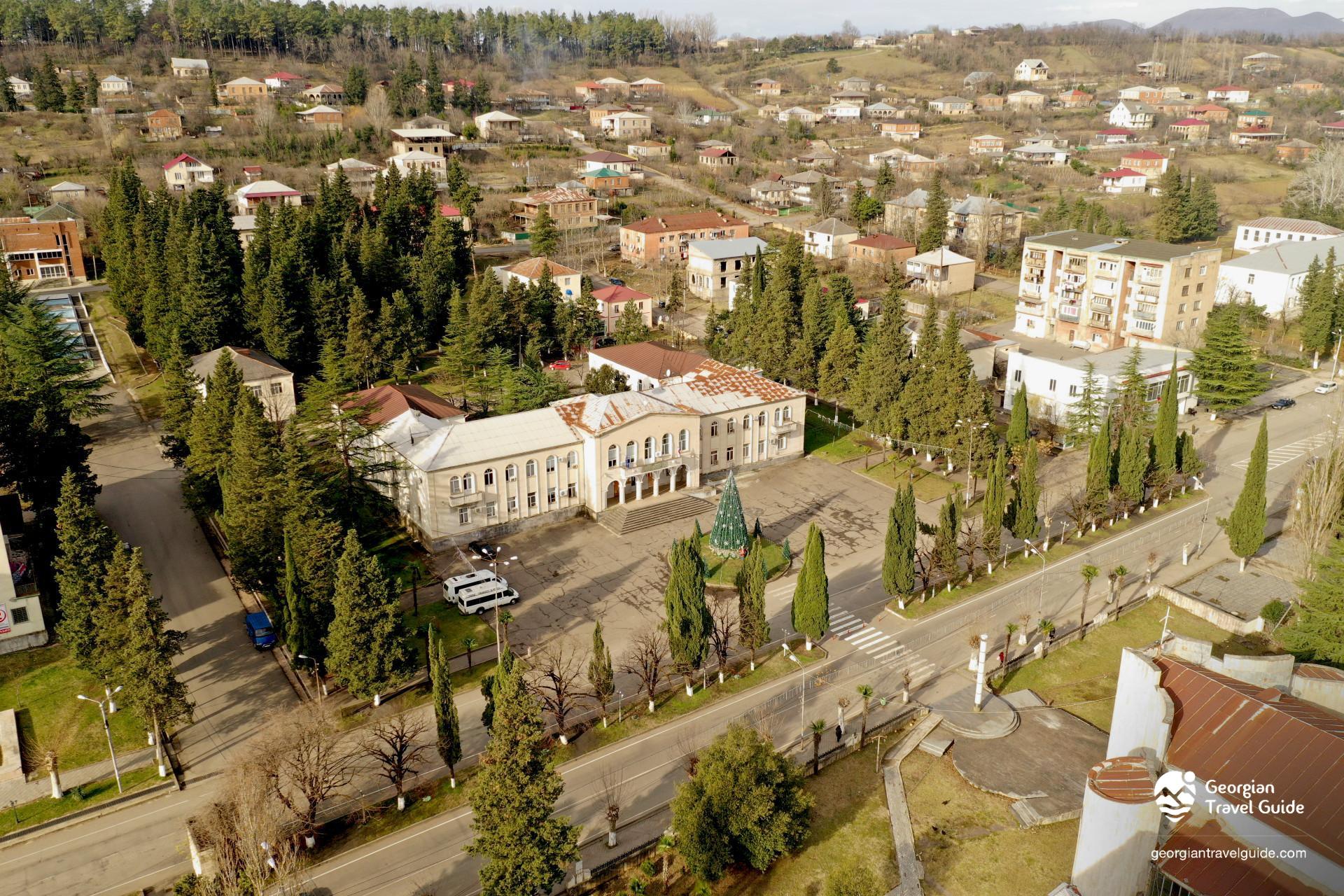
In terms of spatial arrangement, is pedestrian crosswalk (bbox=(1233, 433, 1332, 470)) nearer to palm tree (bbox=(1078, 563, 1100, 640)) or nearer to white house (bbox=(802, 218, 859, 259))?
palm tree (bbox=(1078, 563, 1100, 640))

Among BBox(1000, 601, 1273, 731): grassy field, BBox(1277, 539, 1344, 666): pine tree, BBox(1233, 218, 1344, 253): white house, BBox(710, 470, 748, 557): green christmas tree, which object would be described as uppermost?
BBox(1233, 218, 1344, 253): white house

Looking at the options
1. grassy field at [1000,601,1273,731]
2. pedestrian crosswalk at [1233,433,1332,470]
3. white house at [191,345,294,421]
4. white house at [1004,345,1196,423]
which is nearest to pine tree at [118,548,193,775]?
white house at [191,345,294,421]

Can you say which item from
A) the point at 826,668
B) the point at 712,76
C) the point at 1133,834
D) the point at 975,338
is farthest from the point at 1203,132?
the point at 1133,834

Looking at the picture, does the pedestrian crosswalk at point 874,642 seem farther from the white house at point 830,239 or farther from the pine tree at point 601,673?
the white house at point 830,239

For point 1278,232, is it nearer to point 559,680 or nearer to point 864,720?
point 864,720

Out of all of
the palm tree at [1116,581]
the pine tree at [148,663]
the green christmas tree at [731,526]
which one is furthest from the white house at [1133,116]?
the pine tree at [148,663]

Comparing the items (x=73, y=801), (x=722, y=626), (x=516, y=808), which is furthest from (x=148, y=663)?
(x=722, y=626)

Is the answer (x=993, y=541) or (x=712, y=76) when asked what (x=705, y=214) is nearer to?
(x=993, y=541)
